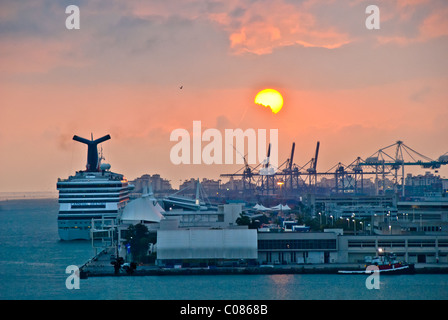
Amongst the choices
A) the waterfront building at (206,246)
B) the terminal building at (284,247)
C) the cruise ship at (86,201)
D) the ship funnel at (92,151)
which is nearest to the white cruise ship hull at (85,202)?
the cruise ship at (86,201)

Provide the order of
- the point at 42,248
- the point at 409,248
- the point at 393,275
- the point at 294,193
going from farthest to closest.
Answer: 1. the point at 294,193
2. the point at 42,248
3. the point at 409,248
4. the point at 393,275

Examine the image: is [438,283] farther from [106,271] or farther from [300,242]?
[106,271]

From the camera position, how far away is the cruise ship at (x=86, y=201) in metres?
36.7

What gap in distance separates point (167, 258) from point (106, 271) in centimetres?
164

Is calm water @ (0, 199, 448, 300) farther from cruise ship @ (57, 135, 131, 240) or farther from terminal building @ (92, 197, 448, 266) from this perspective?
cruise ship @ (57, 135, 131, 240)

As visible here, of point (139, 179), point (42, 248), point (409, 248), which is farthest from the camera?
point (139, 179)

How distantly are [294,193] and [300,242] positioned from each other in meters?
71.9

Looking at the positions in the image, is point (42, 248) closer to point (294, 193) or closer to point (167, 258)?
point (167, 258)

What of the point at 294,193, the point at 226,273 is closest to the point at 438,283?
the point at 226,273

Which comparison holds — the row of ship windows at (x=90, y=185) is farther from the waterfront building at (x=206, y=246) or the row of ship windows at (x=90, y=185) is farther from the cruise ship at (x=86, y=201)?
the waterfront building at (x=206, y=246)

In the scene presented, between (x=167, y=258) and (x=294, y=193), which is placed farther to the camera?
(x=294, y=193)

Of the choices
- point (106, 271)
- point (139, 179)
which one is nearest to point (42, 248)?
point (106, 271)

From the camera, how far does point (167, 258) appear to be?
2303cm

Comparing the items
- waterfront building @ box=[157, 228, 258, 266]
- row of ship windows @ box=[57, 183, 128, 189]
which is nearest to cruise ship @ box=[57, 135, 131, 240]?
row of ship windows @ box=[57, 183, 128, 189]
